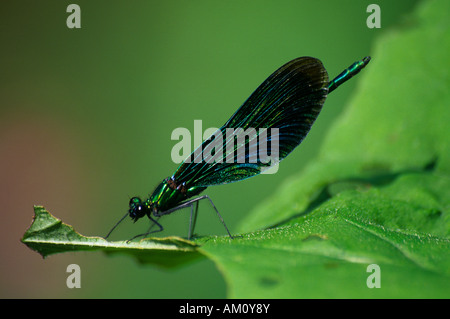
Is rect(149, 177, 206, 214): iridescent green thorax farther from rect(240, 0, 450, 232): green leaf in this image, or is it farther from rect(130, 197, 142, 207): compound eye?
rect(240, 0, 450, 232): green leaf

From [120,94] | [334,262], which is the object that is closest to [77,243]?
[334,262]

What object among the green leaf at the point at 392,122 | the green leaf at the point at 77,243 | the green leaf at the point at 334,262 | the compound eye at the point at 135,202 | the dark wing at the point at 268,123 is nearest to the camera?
the green leaf at the point at 334,262

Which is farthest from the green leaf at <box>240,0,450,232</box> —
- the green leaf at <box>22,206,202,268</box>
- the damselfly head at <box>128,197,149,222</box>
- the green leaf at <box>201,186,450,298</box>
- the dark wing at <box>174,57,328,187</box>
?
the green leaf at <box>22,206,202,268</box>

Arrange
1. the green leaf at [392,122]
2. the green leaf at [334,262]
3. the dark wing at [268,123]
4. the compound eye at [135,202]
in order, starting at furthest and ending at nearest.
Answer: the compound eye at [135,202] < the green leaf at [392,122] < the dark wing at [268,123] < the green leaf at [334,262]

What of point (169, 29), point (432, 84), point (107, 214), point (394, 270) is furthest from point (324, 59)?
point (394, 270)

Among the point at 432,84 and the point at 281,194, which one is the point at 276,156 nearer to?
the point at 281,194

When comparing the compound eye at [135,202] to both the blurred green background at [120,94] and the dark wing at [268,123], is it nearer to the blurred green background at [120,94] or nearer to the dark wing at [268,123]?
the dark wing at [268,123]

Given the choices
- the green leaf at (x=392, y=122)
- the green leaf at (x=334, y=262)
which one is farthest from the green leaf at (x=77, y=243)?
the green leaf at (x=392, y=122)

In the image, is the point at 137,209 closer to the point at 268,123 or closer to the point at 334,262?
the point at 268,123
